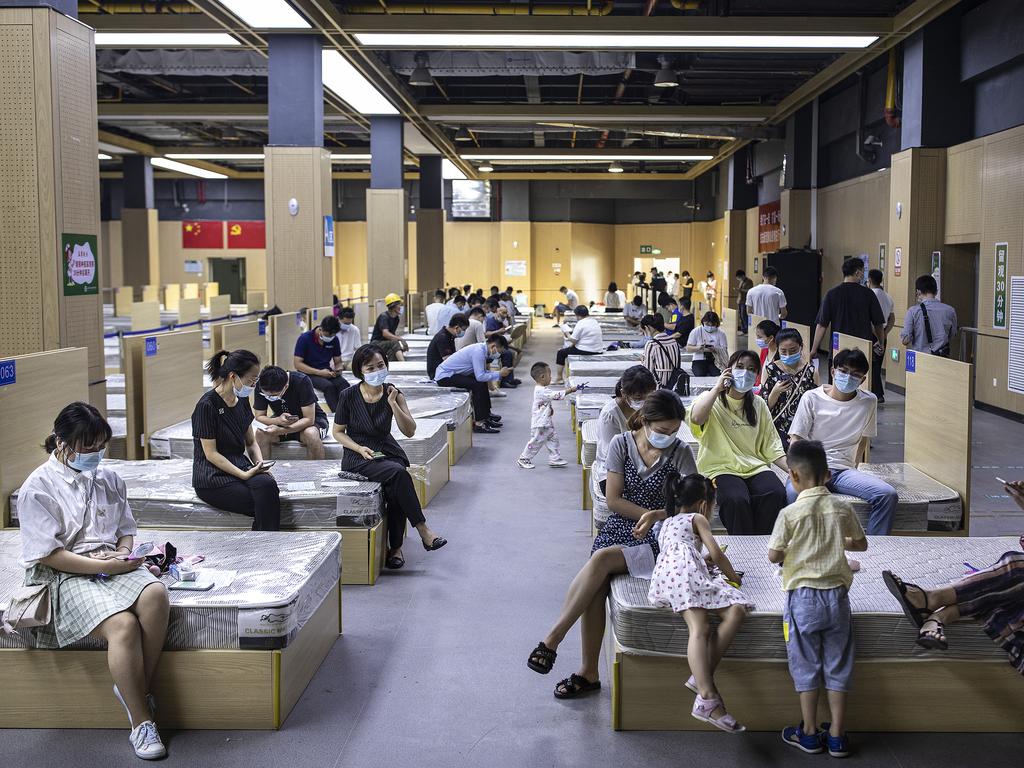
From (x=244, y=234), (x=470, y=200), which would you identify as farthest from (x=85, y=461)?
(x=244, y=234)

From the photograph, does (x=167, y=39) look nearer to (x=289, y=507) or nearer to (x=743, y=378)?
(x=289, y=507)

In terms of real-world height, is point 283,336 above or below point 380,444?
above

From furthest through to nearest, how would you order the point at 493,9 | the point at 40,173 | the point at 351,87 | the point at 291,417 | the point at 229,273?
1. the point at 229,273
2. the point at 351,87
3. the point at 493,9
4. the point at 291,417
5. the point at 40,173

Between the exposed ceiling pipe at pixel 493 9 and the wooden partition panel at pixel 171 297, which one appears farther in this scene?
the wooden partition panel at pixel 171 297

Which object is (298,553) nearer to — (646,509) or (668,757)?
(646,509)

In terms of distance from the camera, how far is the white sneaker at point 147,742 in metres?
3.38

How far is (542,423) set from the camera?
8.37 metres

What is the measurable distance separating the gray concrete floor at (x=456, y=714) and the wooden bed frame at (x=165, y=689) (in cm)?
4

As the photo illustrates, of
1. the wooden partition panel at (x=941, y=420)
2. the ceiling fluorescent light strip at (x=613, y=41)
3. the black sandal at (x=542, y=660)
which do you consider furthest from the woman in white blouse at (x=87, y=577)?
the ceiling fluorescent light strip at (x=613, y=41)

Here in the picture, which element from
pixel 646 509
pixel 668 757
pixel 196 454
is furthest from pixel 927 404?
pixel 196 454

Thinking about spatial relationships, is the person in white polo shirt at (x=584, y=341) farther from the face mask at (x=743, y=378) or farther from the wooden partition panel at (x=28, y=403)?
the face mask at (x=743, y=378)

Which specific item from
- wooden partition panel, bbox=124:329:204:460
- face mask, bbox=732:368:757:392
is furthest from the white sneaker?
wooden partition panel, bbox=124:329:204:460

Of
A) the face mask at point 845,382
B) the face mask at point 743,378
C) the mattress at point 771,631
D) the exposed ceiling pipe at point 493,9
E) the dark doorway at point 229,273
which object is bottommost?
the mattress at point 771,631

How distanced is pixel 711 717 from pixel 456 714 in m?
0.94
